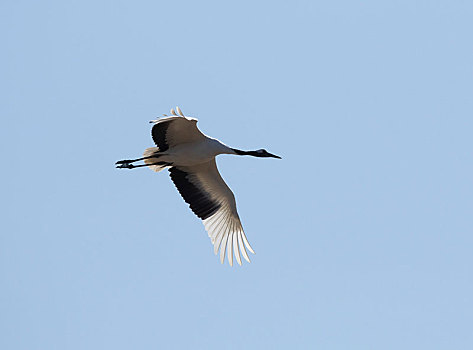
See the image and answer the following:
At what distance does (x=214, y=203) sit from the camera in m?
22.2

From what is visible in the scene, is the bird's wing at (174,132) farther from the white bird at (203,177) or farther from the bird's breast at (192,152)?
the bird's breast at (192,152)

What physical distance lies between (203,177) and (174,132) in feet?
6.36

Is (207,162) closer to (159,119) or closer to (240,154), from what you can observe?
(240,154)

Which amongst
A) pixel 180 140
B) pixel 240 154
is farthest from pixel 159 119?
pixel 240 154

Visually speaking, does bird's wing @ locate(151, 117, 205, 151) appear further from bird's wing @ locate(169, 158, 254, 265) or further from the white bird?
bird's wing @ locate(169, 158, 254, 265)

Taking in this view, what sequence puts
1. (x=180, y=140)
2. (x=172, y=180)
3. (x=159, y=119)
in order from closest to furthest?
(x=159, y=119) < (x=180, y=140) < (x=172, y=180)

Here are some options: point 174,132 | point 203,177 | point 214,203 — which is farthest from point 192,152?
point 214,203

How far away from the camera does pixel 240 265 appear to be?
846 inches

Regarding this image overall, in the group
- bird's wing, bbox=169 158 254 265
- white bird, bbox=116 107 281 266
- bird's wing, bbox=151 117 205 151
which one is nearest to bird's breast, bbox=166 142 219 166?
white bird, bbox=116 107 281 266

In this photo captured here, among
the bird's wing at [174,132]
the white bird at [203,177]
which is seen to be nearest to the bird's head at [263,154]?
the white bird at [203,177]

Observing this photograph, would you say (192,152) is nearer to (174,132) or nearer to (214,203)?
(174,132)

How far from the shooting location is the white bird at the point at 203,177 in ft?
67.3

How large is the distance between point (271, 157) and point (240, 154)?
3.06 ft

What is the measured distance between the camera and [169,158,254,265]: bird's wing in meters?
21.7
